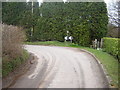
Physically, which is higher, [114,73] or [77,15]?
[77,15]

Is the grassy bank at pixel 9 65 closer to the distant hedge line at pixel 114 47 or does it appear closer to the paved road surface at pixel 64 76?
the paved road surface at pixel 64 76

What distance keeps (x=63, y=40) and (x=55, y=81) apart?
1656cm

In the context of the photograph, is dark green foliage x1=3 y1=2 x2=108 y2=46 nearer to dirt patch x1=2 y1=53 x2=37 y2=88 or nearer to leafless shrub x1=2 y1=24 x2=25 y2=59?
dirt patch x1=2 y1=53 x2=37 y2=88

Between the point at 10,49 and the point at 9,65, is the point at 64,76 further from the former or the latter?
the point at 10,49

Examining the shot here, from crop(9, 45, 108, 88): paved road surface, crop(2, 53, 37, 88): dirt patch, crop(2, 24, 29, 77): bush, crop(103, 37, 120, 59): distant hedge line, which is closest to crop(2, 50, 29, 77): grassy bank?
crop(2, 24, 29, 77): bush

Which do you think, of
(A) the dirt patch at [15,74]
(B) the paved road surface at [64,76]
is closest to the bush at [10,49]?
(A) the dirt patch at [15,74]

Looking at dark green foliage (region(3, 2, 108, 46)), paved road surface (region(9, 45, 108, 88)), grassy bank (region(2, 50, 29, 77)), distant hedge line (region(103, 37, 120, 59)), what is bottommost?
paved road surface (region(9, 45, 108, 88))

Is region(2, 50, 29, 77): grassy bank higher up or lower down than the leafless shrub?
lower down

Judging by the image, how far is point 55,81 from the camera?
832 centimetres

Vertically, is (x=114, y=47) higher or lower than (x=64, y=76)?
higher

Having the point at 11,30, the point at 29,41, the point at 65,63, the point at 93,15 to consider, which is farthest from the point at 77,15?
the point at 11,30

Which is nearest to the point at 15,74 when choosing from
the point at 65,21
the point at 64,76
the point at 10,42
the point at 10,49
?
the point at 10,49

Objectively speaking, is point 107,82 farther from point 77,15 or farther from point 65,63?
point 77,15

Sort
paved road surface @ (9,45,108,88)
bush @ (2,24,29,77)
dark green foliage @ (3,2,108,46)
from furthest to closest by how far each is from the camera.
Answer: dark green foliage @ (3,2,108,46)
bush @ (2,24,29,77)
paved road surface @ (9,45,108,88)
